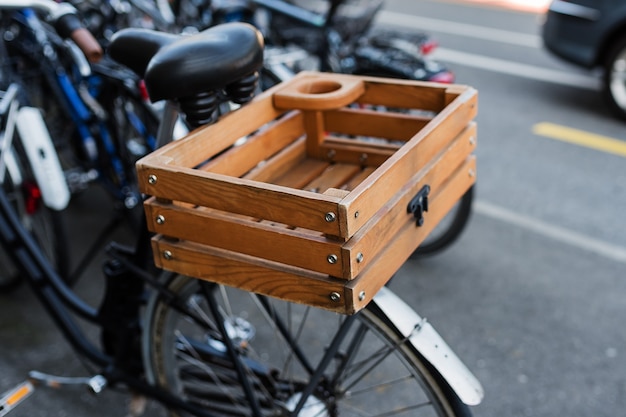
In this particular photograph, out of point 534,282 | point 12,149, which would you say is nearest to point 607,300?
point 534,282

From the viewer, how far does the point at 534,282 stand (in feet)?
12.5

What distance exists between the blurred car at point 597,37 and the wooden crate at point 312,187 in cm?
415

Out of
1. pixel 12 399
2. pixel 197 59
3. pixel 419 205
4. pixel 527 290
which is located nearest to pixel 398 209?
pixel 419 205

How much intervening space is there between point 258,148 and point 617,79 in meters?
4.53

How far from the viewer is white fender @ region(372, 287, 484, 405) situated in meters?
1.98

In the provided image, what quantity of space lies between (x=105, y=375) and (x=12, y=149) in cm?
132

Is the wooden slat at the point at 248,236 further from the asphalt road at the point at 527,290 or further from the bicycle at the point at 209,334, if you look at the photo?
the asphalt road at the point at 527,290

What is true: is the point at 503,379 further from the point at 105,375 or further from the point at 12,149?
the point at 12,149

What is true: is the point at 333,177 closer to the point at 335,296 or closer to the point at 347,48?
the point at 335,296

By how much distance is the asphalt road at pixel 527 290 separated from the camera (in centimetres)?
310

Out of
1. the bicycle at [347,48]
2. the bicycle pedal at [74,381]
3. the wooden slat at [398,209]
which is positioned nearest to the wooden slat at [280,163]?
the wooden slat at [398,209]

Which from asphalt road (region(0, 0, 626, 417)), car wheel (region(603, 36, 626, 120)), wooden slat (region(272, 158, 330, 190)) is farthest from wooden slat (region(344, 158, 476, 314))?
car wheel (region(603, 36, 626, 120))

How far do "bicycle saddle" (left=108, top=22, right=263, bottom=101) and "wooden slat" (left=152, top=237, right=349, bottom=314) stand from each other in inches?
17.1

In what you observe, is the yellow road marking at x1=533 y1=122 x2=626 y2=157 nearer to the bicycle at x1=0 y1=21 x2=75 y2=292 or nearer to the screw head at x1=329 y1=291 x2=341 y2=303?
the bicycle at x1=0 y1=21 x2=75 y2=292
